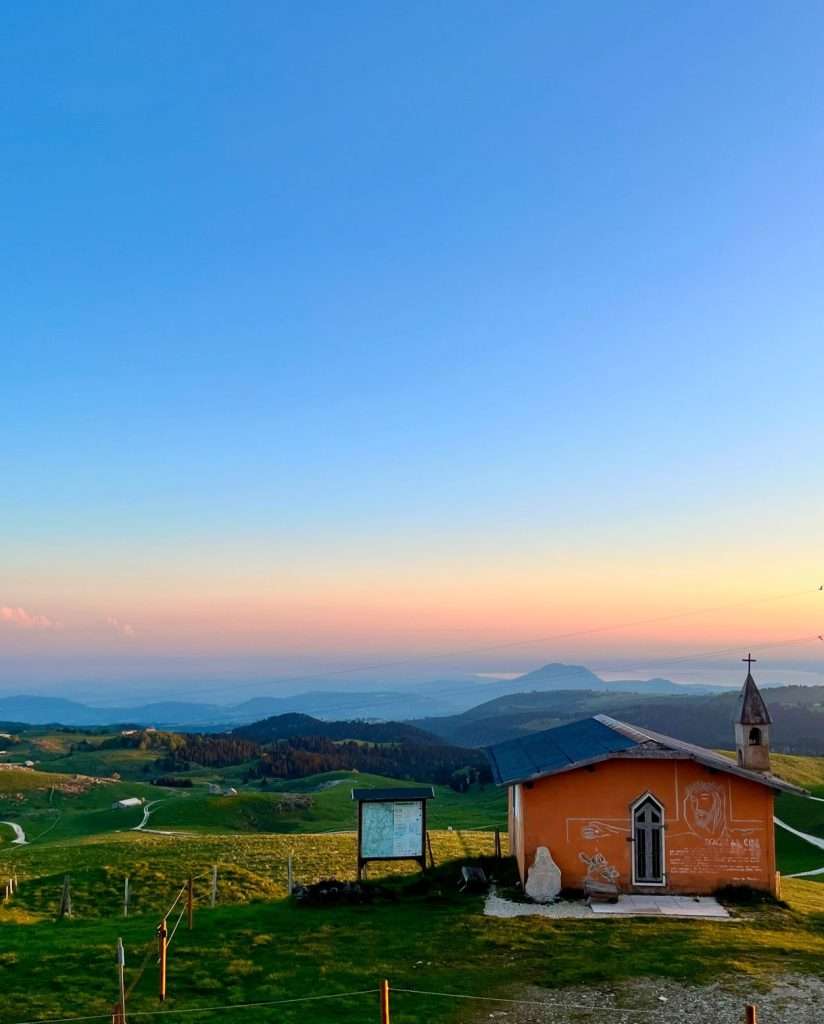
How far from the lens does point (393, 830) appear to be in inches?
1153

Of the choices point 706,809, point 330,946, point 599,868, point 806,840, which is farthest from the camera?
point 806,840

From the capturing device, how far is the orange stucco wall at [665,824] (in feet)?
86.8

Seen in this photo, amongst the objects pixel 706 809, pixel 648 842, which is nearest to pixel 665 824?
pixel 648 842

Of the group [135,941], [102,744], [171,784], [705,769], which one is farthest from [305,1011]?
[102,744]

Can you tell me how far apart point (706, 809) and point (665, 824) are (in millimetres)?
1376

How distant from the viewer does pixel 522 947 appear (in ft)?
67.4

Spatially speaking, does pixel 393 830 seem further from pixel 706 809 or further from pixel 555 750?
pixel 706 809

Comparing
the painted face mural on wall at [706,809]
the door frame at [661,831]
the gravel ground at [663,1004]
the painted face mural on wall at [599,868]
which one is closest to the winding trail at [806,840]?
the painted face mural on wall at [706,809]

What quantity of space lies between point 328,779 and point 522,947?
86.4 m

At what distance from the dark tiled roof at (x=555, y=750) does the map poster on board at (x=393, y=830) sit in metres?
3.18

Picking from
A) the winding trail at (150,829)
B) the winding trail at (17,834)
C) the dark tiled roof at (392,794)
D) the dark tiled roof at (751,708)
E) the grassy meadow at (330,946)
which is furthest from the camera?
the winding trail at (150,829)

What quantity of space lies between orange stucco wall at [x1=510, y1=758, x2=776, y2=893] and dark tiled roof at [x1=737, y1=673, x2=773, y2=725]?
5.27m

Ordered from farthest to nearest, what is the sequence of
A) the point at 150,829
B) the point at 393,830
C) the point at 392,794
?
the point at 150,829
the point at 392,794
the point at 393,830

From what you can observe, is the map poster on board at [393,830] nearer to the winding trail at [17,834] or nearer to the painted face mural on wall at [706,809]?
the painted face mural on wall at [706,809]
